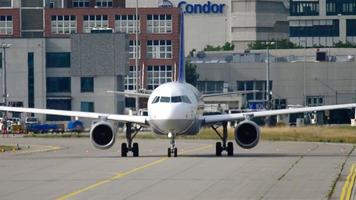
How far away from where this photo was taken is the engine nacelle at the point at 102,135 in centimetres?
5181

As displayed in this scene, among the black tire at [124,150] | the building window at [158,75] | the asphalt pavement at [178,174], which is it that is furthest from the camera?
the building window at [158,75]

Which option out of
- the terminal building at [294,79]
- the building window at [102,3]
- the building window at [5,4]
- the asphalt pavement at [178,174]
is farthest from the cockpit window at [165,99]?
the building window at [102,3]

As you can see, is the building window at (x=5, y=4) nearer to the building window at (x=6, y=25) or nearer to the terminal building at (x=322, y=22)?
the building window at (x=6, y=25)

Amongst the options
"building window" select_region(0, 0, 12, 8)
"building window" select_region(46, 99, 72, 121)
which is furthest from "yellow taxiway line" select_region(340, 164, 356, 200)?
"building window" select_region(0, 0, 12, 8)

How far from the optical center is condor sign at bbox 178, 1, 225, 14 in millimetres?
153875

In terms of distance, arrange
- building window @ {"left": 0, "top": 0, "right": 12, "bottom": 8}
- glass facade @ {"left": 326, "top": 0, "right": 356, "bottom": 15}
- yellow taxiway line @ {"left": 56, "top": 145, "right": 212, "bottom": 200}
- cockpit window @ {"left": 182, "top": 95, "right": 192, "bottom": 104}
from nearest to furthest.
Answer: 1. yellow taxiway line @ {"left": 56, "top": 145, "right": 212, "bottom": 200}
2. cockpit window @ {"left": 182, "top": 95, "right": 192, "bottom": 104}
3. building window @ {"left": 0, "top": 0, "right": 12, "bottom": 8}
4. glass facade @ {"left": 326, "top": 0, "right": 356, "bottom": 15}

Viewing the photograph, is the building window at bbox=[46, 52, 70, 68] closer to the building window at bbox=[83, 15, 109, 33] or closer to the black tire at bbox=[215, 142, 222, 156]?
the building window at bbox=[83, 15, 109, 33]

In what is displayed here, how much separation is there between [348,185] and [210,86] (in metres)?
102

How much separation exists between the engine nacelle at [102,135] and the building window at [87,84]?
60693mm

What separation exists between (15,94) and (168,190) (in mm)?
78947

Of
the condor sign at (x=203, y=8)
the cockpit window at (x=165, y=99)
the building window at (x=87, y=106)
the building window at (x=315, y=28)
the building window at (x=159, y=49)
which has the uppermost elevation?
the condor sign at (x=203, y=8)

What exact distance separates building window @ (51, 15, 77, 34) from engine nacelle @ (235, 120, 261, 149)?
248ft

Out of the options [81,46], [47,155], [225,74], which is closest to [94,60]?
[81,46]

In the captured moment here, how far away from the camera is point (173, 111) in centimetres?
5028
